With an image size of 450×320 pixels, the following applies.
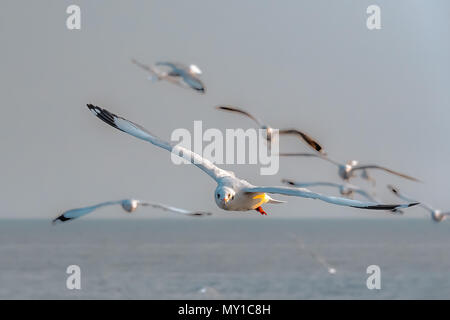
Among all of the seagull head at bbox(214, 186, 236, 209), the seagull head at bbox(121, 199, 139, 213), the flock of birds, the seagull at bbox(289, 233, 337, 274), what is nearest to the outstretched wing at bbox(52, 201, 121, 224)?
the flock of birds

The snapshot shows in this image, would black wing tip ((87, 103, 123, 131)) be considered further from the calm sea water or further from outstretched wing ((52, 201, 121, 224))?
the calm sea water

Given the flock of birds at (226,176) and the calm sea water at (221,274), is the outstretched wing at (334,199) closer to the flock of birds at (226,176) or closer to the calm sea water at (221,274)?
the flock of birds at (226,176)

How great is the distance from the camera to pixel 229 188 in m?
17.1

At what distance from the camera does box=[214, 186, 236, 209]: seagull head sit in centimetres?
1658

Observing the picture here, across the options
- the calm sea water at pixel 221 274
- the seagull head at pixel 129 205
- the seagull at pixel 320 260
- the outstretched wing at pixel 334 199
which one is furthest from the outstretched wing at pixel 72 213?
the seagull at pixel 320 260

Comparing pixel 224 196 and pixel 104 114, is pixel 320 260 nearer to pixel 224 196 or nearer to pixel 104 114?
pixel 104 114

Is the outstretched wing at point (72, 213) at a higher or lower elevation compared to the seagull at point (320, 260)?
lower

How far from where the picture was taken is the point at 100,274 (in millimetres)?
113125

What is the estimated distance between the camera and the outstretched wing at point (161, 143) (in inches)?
733

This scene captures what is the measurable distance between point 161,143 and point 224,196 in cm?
320
